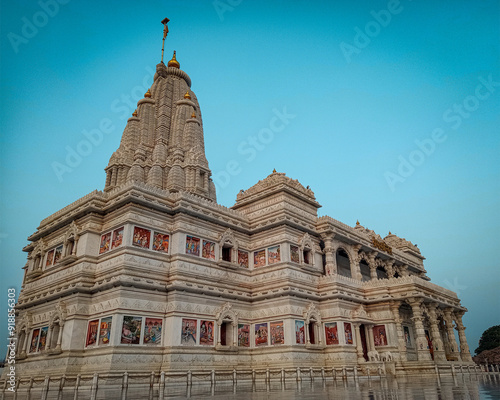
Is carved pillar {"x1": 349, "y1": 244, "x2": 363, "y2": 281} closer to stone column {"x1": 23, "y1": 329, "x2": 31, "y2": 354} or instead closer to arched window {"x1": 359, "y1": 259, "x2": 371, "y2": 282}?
arched window {"x1": 359, "y1": 259, "x2": 371, "y2": 282}

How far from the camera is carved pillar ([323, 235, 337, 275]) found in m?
31.2

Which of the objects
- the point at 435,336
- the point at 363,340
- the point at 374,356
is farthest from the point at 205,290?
the point at 435,336

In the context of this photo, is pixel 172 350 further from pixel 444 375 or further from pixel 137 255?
pixel 444 375

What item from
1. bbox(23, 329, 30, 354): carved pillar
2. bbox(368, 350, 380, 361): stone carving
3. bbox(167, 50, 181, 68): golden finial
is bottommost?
bbox(368, 350, 380, 361): stone carving

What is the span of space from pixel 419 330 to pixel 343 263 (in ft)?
30.5

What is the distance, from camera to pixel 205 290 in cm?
2584

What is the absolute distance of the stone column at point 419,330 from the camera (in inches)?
1108

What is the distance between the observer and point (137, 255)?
80.4 ft

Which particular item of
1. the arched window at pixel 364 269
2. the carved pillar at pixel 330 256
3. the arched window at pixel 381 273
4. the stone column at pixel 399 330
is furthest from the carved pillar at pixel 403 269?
the carved pillar at pixel 330 256

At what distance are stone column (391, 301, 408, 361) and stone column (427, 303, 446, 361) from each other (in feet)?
9.99

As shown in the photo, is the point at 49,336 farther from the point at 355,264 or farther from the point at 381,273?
the point at 381,273

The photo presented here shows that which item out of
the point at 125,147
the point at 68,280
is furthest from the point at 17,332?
the point at 125,147

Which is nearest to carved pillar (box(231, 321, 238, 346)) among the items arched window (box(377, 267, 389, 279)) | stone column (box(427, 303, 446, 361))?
stone column (box(427, 303, 446, 361))

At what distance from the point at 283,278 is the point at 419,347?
11541 millimetres
